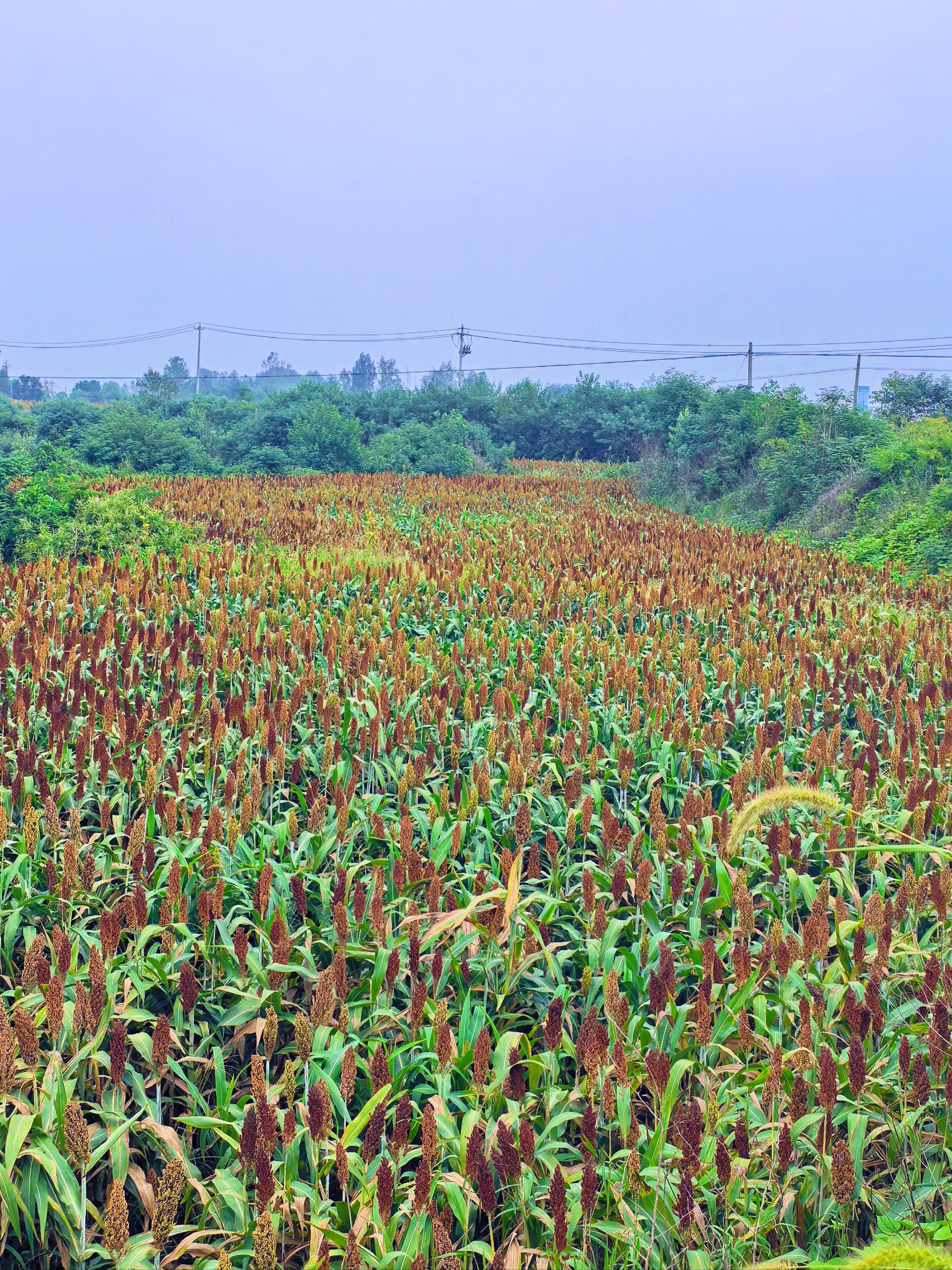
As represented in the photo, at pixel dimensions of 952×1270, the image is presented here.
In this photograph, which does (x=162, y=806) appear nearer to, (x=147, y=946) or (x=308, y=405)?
(x=147, y=946)

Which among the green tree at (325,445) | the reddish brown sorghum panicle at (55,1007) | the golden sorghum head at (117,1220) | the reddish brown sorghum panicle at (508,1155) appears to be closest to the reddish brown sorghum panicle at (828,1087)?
the reddish brown sorghum panicle at (508,1155)

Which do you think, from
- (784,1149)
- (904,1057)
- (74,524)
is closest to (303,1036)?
(784,1149)

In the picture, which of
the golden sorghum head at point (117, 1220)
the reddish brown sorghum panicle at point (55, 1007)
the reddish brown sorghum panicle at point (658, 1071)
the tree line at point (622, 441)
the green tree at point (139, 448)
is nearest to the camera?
the golden sorghum head at point (117, 1220)

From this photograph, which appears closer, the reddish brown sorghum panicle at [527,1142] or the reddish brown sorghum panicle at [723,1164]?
the reddish brown sorghum panicle at [723,1164]

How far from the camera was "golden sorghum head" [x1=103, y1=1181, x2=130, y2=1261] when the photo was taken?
5.65 ft

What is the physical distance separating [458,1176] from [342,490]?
17.4 meters

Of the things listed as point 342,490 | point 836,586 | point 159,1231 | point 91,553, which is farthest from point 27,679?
point 342,490

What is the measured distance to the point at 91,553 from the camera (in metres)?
10.9

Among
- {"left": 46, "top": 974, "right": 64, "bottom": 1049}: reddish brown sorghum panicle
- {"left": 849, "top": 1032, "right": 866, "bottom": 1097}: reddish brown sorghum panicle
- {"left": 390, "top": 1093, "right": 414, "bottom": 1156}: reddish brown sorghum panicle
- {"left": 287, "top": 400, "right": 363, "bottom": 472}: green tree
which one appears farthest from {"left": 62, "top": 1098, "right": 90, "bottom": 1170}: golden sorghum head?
{"left": 287, "top": 400, "right": 363, "bottom": 472}: green tree

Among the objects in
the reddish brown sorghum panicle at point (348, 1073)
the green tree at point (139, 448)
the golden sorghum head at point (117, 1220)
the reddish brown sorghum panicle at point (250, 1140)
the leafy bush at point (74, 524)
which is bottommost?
the reddish brown sorghum panicle at point (348, 1073)

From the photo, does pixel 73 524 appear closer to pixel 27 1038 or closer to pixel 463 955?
pixel 463 955

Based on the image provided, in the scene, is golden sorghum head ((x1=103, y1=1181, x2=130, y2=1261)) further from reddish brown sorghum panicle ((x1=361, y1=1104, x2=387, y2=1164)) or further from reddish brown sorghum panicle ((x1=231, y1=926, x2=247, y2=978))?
reddish brown sorghum panicle ((x1=231, y1=926, x2=247, y2=978))

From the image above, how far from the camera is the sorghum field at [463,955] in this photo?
2.09 metres

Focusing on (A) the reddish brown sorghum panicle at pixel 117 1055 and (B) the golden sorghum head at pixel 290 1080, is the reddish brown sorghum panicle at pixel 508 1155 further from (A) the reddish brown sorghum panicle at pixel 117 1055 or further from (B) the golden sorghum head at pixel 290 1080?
(A) the reddish brown sorghum panicle at pixel 117 1055
